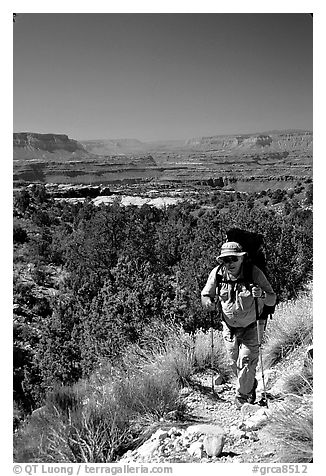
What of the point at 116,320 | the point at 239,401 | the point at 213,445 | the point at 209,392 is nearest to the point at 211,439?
the point at 213,445

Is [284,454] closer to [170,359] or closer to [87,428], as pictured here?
[87,428]

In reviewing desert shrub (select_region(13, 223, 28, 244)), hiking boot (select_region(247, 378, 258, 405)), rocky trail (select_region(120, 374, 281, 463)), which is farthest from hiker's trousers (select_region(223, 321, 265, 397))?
desert shrub (select_region(13, 223, 28, 244))

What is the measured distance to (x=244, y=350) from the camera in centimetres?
343

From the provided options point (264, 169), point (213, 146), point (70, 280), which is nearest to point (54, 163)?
point (264, 169)

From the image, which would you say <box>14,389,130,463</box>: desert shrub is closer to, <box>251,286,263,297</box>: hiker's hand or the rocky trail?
the rocky trail

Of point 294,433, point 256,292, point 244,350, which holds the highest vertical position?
point 256,292

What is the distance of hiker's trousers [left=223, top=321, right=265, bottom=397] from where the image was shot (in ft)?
11.3

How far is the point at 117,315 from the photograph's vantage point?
38.2 ft

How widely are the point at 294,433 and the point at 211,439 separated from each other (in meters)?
0.48

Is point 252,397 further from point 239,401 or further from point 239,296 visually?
point 239,296

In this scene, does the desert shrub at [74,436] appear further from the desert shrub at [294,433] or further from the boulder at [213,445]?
the desert shrub at [294,433]

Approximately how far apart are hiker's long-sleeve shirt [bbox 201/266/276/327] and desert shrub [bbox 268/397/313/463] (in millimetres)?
702

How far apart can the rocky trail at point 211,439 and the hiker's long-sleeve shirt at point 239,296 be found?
58 centimetres
